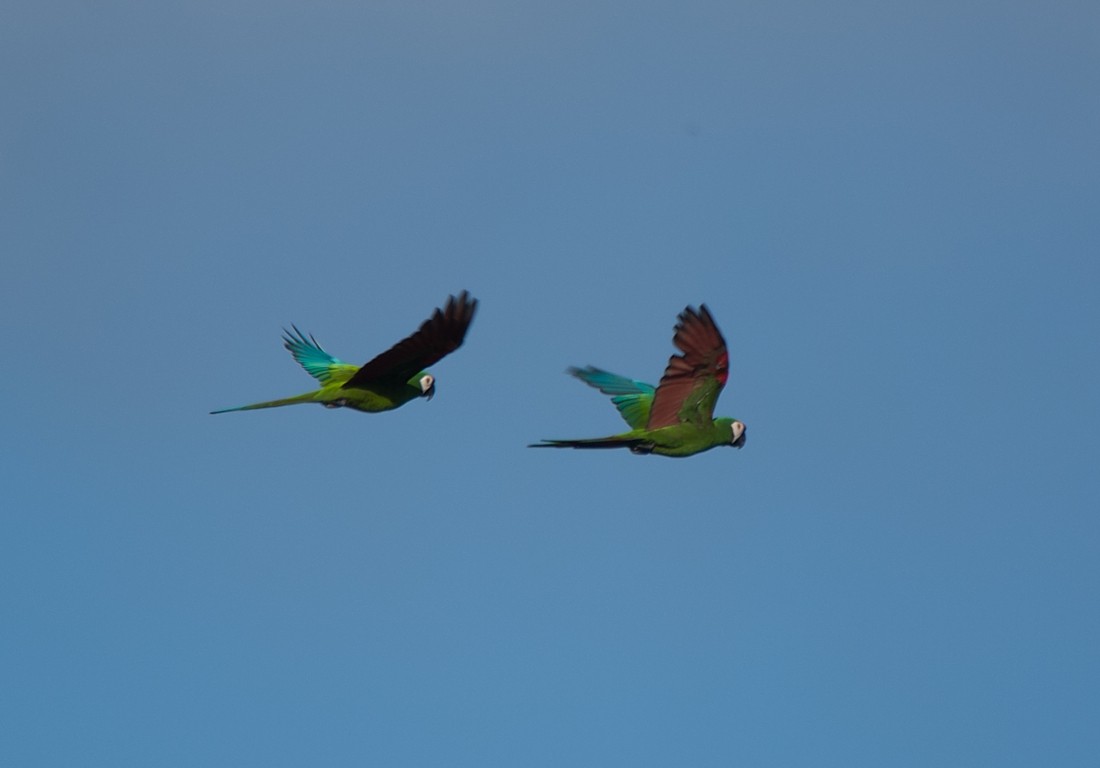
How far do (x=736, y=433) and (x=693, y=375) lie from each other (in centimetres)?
132

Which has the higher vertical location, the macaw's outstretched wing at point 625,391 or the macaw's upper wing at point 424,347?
the macaw's outstretched wing at point 625,391

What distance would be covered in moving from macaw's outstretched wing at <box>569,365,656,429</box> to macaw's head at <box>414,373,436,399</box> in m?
2.83

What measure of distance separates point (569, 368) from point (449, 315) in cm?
519

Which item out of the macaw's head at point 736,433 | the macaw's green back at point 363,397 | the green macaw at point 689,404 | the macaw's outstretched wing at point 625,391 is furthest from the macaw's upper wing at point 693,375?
the macaw's green back at point 363,397

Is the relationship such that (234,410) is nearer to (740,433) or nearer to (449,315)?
(449,315)

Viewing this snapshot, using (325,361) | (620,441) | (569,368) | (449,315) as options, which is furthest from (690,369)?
(325,361)

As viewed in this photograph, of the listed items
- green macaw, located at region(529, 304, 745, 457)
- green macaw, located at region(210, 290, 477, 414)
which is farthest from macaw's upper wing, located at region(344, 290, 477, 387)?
green macaw, located at region(529, 304, 745, 457)

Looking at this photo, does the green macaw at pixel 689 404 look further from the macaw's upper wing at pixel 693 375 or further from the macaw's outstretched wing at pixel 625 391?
the macaw's outstretched wing at pixel 625 391

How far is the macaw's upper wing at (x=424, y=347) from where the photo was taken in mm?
17611

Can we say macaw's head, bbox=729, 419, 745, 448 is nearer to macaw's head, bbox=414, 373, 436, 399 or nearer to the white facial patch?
the white facial patch

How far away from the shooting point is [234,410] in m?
18.7

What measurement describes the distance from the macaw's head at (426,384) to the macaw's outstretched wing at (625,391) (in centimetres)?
283

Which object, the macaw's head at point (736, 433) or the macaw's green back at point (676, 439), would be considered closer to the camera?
the macaw's green back at point (676, 439)

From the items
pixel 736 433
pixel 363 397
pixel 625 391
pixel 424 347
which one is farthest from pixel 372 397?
pixel 736 433
